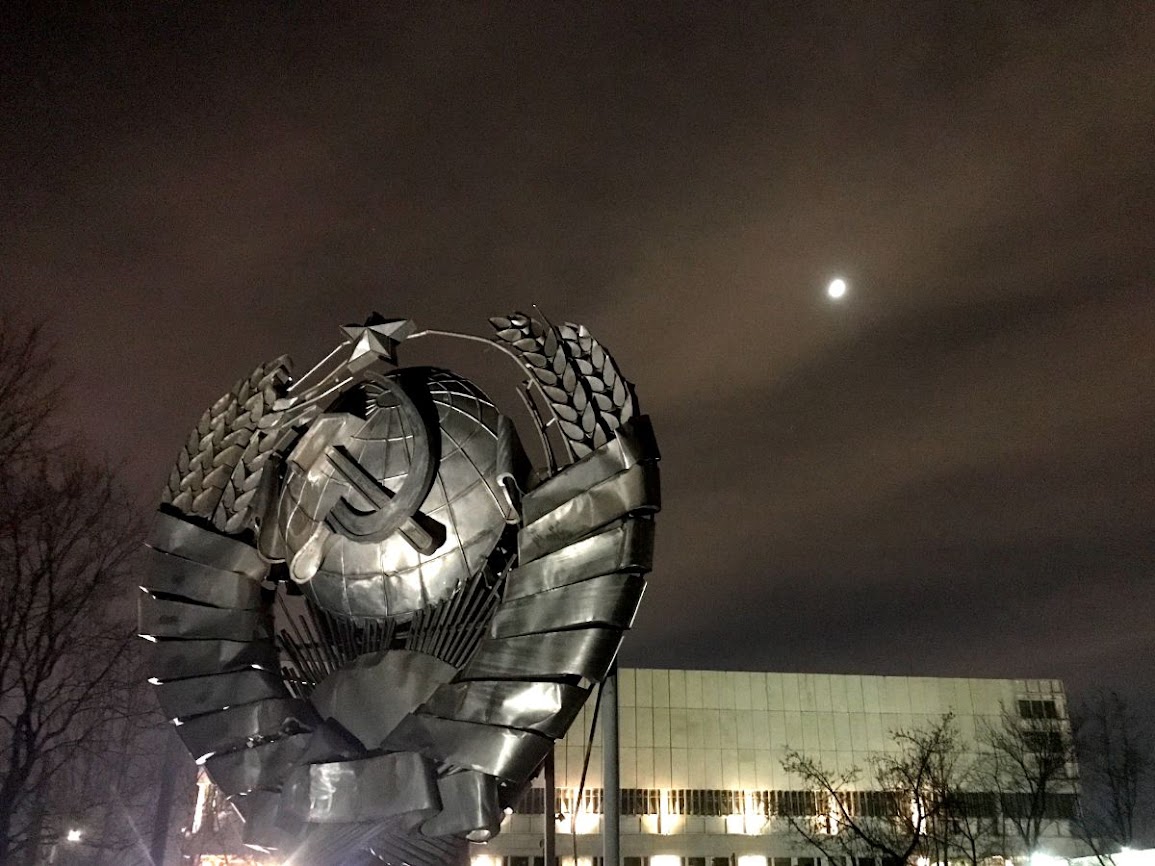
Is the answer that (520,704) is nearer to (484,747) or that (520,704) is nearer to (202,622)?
(484,747)

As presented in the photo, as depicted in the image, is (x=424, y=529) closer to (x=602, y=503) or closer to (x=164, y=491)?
(x=602, y=503)

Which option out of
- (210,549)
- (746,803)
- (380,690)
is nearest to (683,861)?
(746,803)

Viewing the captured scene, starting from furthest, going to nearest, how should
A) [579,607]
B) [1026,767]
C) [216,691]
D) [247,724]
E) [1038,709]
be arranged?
[1038,709] < [1026,767] < [216,691] < [247,724] < [579,607]

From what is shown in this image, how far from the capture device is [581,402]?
7930 mm

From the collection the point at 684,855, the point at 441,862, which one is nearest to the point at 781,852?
the point at 684,855

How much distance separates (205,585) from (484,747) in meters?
3.08

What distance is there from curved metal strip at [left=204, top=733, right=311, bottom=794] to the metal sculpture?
0.02 meters

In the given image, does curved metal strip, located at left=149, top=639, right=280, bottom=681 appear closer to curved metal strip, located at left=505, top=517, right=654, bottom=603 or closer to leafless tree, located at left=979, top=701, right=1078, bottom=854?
curved metal strip, located at left=505, top=517, right=654, bottom=603

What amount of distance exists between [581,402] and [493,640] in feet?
6.66

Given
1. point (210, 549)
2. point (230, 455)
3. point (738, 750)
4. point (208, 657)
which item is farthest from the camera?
point (738, 750)

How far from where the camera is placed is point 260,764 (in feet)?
25.8

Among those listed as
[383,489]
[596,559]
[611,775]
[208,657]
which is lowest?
[611,775]

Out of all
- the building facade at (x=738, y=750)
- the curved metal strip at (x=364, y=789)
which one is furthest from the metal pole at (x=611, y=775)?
the building facade at (x=738, y=750)

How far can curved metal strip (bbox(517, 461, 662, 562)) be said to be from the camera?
24.4 feet
